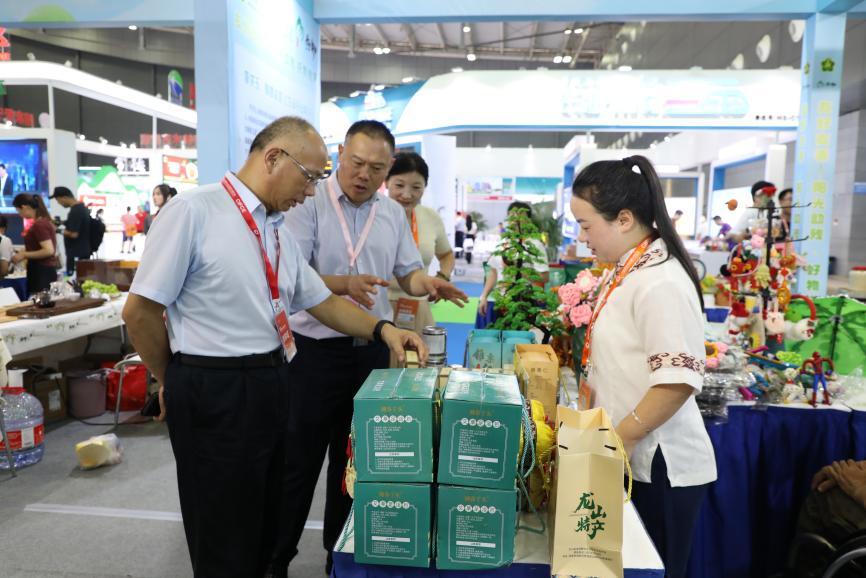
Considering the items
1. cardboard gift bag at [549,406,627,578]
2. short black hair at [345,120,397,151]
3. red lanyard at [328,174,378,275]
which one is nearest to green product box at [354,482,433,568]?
cardboard gift bag at [549,406,627,578]

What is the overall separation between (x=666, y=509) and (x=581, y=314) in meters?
0.76

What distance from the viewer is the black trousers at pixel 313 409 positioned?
2.29 meters

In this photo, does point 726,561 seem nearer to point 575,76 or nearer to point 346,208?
point 346,208

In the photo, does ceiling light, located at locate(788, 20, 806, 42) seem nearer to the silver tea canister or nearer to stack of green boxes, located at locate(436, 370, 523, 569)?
the silver tea canister

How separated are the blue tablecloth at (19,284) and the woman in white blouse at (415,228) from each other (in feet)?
15.6

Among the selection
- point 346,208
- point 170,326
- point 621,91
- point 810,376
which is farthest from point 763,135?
point 170,326

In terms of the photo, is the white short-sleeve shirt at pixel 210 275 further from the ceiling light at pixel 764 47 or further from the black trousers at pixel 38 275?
the ceiling light at pixel 764 47

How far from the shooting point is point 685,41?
16.1 meters

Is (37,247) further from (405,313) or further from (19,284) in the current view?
(405,313)

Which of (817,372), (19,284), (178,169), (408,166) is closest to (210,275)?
(408,166)

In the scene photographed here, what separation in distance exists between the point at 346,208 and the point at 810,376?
2.07 m

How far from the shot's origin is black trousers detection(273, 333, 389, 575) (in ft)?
7.50

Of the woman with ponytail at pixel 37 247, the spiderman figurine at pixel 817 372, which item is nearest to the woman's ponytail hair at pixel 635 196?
the spiderman figurine at pixel 817 372

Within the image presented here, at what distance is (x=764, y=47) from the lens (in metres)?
11.4
